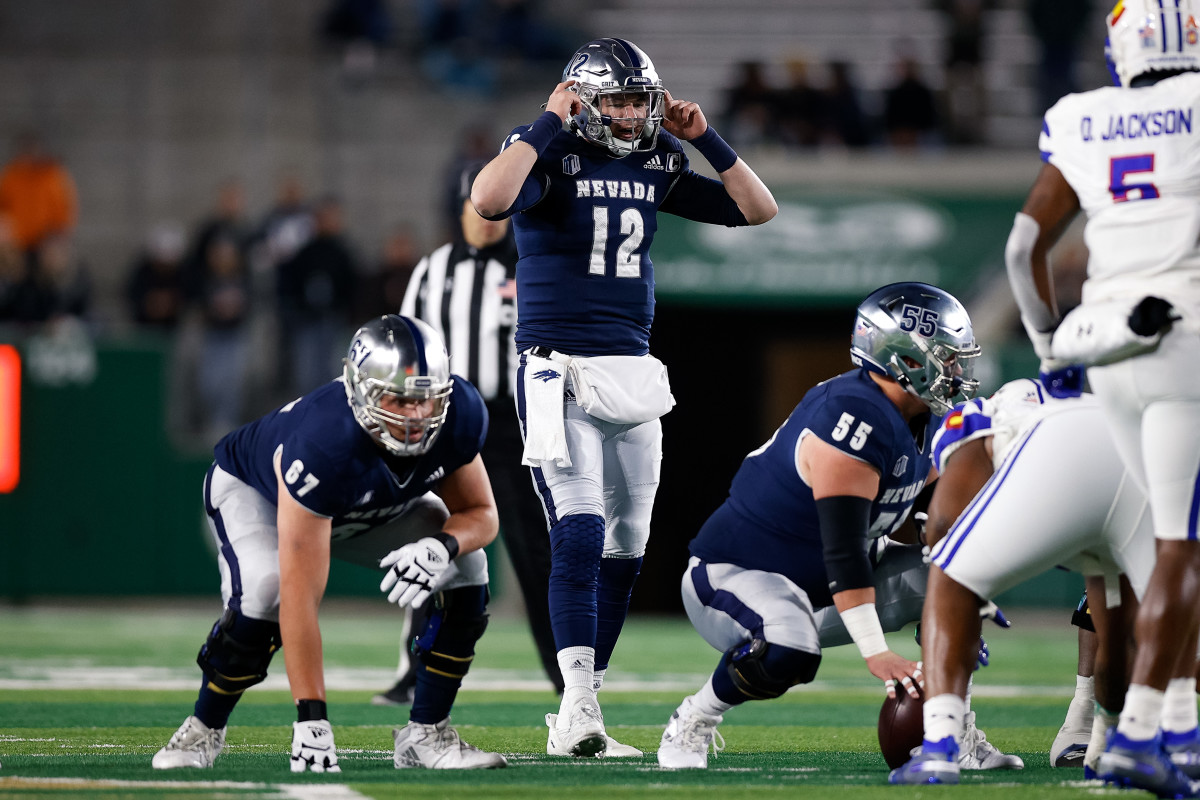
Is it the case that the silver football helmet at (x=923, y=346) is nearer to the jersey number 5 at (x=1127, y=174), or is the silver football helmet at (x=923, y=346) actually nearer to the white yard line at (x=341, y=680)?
the jersey number 5 at (x=1127, y=174)

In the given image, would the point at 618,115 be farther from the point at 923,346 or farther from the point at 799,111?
the point at 799,111

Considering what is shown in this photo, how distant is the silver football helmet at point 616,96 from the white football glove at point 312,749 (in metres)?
2.04

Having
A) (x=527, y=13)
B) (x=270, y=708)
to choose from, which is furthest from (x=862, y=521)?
(x=527, y=13)

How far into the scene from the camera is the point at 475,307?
6.63 metres

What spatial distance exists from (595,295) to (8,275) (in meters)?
8.90

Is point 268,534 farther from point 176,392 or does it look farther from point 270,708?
point 176,392

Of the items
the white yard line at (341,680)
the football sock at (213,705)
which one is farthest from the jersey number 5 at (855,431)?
the white yard line at (341,680)

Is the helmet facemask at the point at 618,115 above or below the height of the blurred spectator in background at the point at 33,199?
below

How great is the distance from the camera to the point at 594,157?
205 inches

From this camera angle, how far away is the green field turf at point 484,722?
3.90 metres

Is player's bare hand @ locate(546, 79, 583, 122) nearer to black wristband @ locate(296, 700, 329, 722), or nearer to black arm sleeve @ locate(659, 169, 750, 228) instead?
black arm sleeve @ locate(659, 169, 750, 228)

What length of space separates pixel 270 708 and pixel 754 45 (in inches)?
437

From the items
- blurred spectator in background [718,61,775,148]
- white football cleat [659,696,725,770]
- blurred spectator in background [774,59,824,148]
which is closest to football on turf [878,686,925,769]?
white football cleat [659,696,725,770]

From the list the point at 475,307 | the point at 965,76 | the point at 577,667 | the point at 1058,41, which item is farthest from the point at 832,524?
the point at 1058,41
